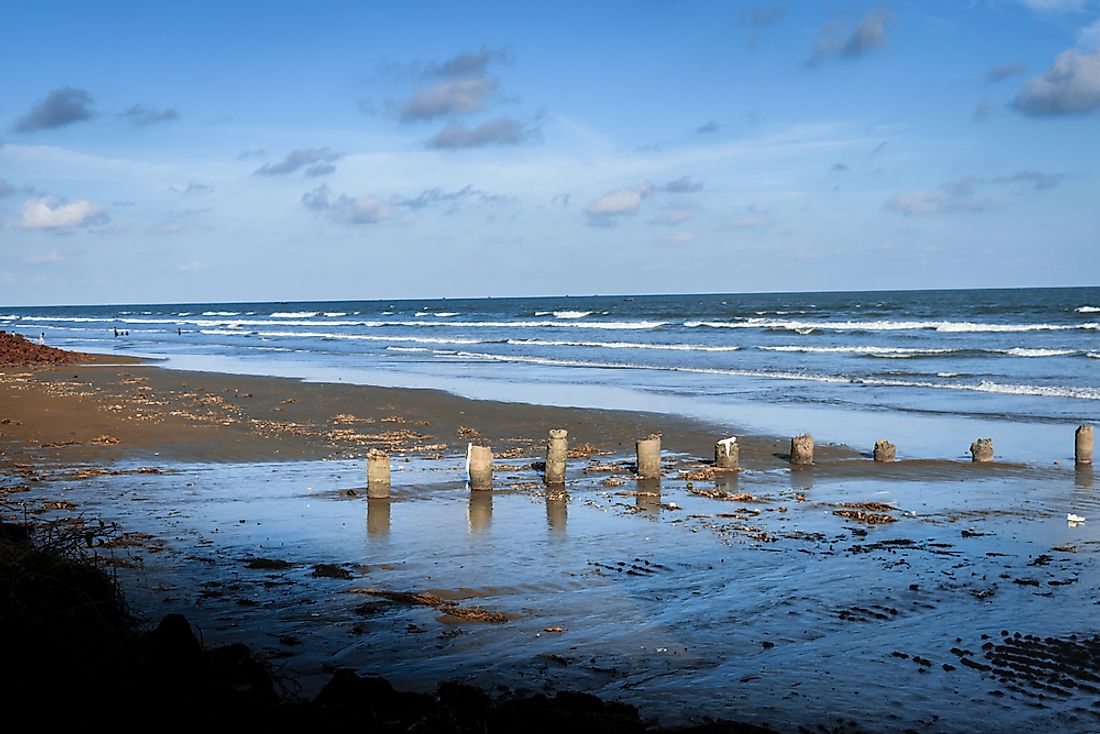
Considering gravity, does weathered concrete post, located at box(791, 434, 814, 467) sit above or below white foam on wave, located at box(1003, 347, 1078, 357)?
below

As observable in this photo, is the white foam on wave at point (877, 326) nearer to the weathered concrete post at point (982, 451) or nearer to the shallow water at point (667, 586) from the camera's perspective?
the weathered concrete post at point (982, 451)

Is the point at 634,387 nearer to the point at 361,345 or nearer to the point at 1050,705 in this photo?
the point at 1050,705

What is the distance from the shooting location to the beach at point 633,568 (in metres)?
6.80

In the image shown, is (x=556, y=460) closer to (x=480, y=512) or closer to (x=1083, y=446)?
(x=480, y=512)

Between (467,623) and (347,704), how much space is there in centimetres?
295

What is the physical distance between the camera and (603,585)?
906 cm

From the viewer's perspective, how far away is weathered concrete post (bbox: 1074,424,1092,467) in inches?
605

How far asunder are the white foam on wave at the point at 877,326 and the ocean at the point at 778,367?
14cm

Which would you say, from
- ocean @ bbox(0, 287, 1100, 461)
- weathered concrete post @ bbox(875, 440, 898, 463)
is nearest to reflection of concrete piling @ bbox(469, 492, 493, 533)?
weathered concrete post @ bbox(875, 440, 898, 463)

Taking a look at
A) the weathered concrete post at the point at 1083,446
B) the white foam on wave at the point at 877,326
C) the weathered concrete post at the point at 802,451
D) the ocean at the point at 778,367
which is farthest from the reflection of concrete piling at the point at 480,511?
the white foam on wave at the point at 877,326

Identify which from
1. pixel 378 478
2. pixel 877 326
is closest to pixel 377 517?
pixel 378 478

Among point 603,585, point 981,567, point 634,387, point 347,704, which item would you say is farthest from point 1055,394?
point 347,704

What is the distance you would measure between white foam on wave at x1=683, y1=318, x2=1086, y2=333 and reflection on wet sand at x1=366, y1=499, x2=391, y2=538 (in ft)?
171

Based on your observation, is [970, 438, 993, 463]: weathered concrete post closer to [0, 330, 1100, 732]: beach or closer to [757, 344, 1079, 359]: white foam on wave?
[0, 330, 1100, 732]: beach
